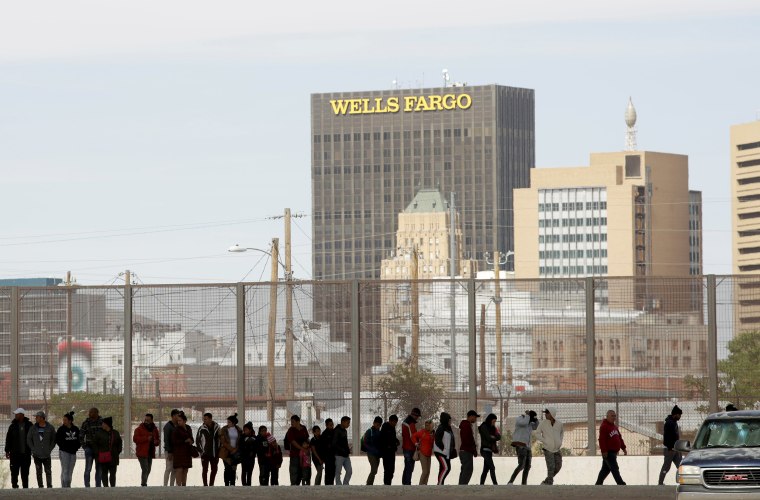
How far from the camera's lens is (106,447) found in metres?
28.0

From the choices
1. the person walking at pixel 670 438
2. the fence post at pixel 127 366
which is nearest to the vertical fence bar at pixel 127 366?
the fence post at pixel 127 366

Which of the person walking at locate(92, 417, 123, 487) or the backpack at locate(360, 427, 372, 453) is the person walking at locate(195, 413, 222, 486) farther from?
the backpack at locate(360, 427, 372, 453)

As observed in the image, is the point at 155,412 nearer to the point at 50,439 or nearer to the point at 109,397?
the point at 109,397

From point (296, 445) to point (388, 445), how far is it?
5.02 ft

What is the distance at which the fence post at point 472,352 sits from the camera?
3084cm

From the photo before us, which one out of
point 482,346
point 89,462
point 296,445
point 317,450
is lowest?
point 89,462

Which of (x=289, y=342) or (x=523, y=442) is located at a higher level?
(x=289, y=342)

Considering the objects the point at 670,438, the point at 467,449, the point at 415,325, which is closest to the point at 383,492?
the point at 467,449

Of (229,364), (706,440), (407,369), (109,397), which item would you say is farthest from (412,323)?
(706,440)

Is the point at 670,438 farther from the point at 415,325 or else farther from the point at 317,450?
the point at 415,325

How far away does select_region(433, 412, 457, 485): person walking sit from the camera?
2828cm

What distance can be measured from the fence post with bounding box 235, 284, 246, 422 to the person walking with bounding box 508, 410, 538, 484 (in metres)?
5.40

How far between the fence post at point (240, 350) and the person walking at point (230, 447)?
2192 millimetres

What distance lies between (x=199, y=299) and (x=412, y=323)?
403cm
